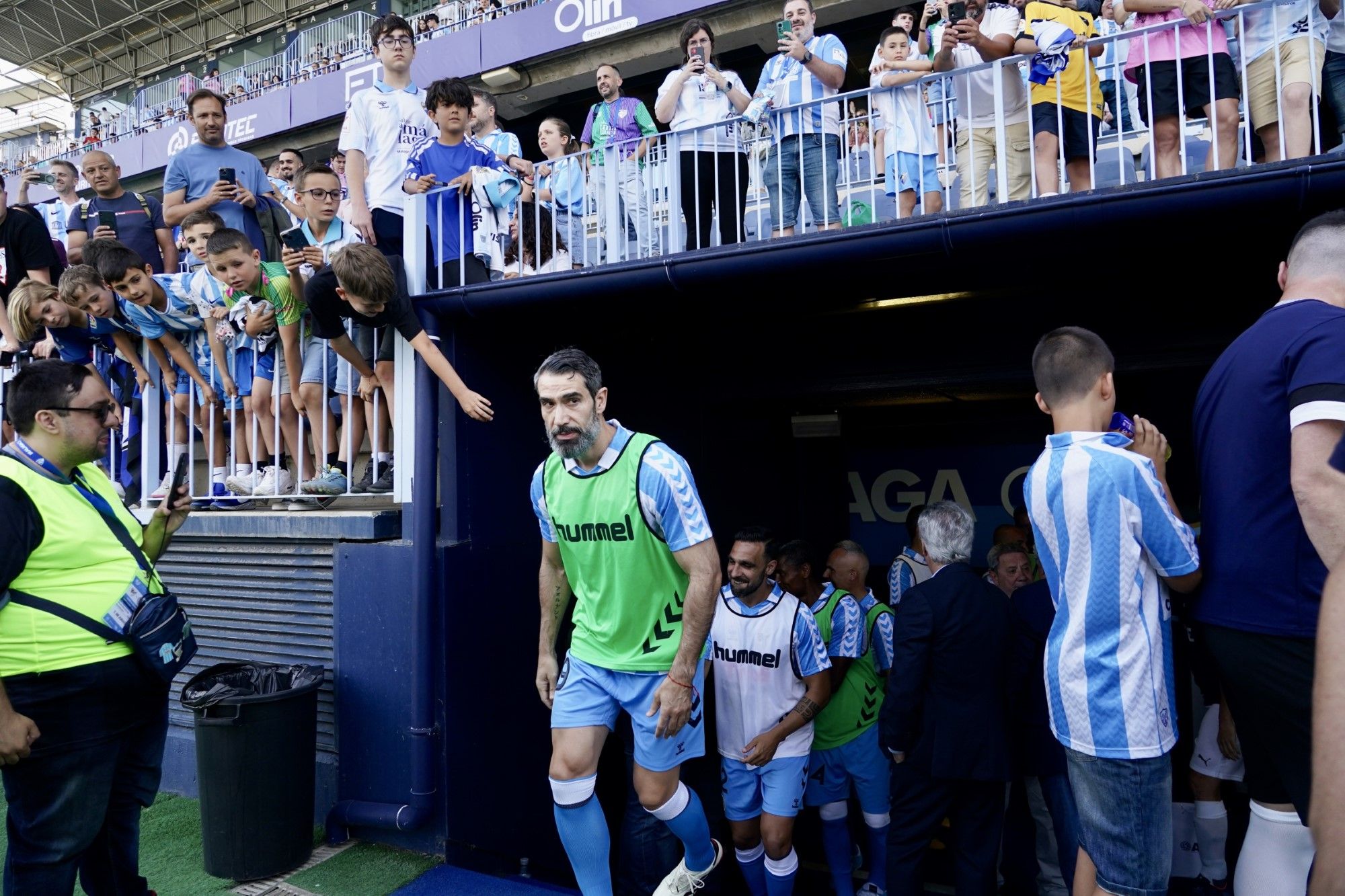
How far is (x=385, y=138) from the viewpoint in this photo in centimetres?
580

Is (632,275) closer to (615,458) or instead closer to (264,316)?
(615,458)

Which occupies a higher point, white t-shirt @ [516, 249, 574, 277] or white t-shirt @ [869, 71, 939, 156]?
white t-shirt @ [869, 71, 939, 156]

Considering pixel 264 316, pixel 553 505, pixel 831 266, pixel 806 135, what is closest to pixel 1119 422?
pixel 831 266

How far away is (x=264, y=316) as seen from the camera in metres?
5.55

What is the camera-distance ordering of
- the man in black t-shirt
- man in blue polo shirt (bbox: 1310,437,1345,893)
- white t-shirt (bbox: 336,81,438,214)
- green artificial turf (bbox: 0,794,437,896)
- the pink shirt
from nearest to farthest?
1. man in blue polo shirt (bbox: 1310,437,1345,893)
2. the pink shirt
3. green artificial turf (bbox: 0,794,437,896)
4. white t-shirt (bbox: 336,81,438,214)
5. the man in black t-shirt

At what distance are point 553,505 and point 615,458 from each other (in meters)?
0.33

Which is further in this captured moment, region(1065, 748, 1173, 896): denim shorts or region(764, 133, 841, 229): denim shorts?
region(764, 133, 841, 229): denim shorts

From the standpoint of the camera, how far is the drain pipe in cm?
478

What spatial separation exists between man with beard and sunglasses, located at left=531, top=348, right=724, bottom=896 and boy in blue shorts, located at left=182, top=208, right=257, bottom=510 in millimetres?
3253

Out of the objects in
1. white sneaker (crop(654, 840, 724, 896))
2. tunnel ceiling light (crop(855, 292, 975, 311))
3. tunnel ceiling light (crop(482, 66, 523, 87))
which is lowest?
white sneaker (crop(654, 840, 724, 896))

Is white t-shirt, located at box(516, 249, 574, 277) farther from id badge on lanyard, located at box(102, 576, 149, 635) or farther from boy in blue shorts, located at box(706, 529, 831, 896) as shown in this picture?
id badge on lanyard, located at box(102, 576, 149, 635)

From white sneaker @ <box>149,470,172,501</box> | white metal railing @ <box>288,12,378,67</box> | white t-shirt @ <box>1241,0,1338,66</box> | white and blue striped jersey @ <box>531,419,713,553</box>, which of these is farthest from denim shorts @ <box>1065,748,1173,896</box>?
white metal railing @ <box>288,12,378,67</box>

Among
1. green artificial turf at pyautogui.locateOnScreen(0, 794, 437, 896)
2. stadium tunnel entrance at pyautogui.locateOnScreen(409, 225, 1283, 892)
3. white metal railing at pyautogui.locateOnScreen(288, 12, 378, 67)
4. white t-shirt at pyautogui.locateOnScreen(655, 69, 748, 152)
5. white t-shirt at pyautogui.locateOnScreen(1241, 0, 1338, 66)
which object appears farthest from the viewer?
white metal railing at pyautogui.locateOnScreen(288, 12, 378, 67)

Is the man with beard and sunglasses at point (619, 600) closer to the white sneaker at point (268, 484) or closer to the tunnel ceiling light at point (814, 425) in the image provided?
the white sneaker at point (268, 484)
